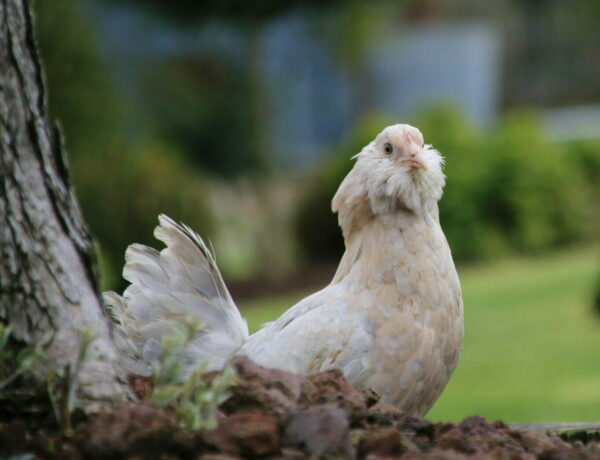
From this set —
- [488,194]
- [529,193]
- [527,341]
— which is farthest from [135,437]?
[529,193]

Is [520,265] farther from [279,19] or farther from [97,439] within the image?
[97,439]

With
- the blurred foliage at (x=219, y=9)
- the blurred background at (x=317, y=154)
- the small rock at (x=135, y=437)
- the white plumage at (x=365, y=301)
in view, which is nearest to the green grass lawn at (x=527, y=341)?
the blurred background at (x=317, y=154)

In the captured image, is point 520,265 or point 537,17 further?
point 537,17

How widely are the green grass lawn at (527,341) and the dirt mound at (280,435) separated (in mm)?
5010

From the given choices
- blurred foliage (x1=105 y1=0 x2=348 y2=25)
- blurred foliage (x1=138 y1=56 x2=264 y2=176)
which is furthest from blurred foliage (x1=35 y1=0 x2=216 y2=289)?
blurred foliage (x1=105 y1=0 x2=348 y2=25)

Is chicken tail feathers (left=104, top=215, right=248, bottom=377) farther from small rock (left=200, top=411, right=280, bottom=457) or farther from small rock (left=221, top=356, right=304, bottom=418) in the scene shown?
small rock (left=200, top=411, right=280, bottom=457)

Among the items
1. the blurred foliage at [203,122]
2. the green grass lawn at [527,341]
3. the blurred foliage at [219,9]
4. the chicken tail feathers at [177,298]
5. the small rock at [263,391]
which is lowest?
the small rock at [263,391]

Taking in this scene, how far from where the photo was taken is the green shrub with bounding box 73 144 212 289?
1295 cm

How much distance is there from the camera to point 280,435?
251 centimetres

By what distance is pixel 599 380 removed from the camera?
29.7 feet

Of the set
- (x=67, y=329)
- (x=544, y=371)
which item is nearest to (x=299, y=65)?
(x=544, y=371)

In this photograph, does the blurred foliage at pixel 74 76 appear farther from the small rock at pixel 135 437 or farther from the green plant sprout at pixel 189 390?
the small rock at pixel 135 437

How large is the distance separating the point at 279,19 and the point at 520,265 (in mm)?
4917

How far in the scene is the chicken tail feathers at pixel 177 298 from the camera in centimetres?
409
